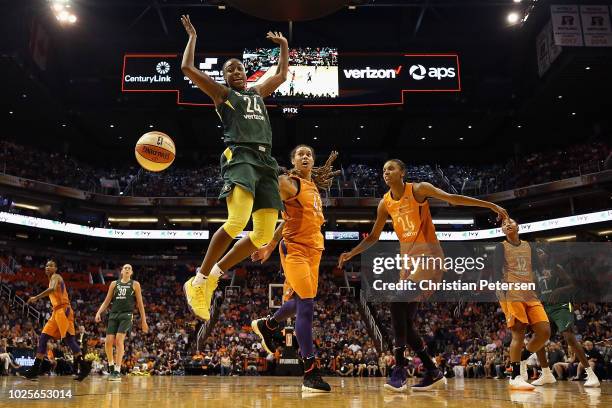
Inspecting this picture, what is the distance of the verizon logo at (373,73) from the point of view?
22219mm

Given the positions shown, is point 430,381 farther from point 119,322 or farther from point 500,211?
point 119,322

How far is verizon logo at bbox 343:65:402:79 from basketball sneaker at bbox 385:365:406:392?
18789 millimetres

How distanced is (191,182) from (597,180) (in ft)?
64.5

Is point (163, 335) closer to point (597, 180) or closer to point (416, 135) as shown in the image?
point (416, 135)

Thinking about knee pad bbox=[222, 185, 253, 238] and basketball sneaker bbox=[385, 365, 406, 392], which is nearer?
knee pad bbox=[222, 185, 253, 238]

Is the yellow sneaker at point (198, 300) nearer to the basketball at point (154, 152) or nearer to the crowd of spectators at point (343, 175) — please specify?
the basketball at point (154, 152)

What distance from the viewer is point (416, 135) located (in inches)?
1071

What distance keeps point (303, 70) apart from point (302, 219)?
18264mm

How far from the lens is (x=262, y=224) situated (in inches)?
161

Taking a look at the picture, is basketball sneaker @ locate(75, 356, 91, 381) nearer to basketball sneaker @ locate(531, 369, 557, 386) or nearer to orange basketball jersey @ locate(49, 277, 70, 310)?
orange basketball jersey @ locate(49, 277, 70, 310)

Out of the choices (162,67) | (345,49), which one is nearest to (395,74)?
(345,49)

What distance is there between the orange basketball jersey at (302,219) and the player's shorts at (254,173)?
71 cm

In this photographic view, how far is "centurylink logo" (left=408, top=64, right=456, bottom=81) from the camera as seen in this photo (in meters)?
22.2

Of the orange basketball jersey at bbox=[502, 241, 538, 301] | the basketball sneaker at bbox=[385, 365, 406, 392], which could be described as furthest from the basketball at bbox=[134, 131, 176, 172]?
the orange basketball jersey at bbox=[502, 241, 538, 301]
